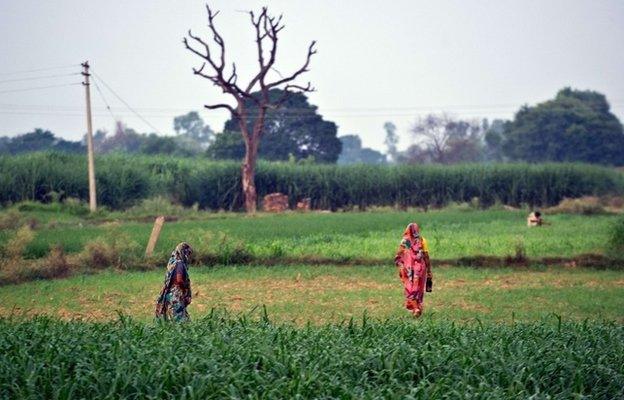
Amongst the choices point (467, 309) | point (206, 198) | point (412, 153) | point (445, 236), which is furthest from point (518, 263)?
A: point (412, 153)

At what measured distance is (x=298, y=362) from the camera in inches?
313

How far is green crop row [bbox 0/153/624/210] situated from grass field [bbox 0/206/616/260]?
7775 millimetres

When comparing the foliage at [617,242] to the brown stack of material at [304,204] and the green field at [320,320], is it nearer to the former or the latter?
the green field at [320,320]

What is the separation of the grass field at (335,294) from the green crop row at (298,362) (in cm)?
490

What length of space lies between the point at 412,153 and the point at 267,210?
146 feet

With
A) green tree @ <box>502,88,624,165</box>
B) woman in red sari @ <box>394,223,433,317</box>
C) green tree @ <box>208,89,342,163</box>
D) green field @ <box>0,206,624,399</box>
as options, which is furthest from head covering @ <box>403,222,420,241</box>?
green tree @ <box>502,88,624,165</box>

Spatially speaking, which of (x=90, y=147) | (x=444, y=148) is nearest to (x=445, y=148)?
(x=444, y=148)

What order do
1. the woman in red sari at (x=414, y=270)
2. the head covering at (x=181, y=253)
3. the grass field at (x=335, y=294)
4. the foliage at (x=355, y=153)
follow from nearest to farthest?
the head covering at (x=181, y=253)
the woman in red sari at (x=414, y=270)
the grass field at (x=335, y=294)
the foliage at (x=355, y=153)

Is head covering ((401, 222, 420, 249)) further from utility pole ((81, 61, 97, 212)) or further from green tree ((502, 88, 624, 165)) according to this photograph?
green tree ((502, 88, 624, 165))

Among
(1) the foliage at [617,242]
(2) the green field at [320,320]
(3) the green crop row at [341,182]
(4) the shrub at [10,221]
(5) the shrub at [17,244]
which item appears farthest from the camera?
(3) the green crop row at [341,182]

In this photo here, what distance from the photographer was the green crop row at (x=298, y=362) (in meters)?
7.20

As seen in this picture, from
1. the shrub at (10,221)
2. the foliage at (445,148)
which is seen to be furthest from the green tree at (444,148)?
the shrub at (10,221)

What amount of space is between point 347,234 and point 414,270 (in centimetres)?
1567

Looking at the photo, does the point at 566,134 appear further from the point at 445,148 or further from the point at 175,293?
the point at 175,293
